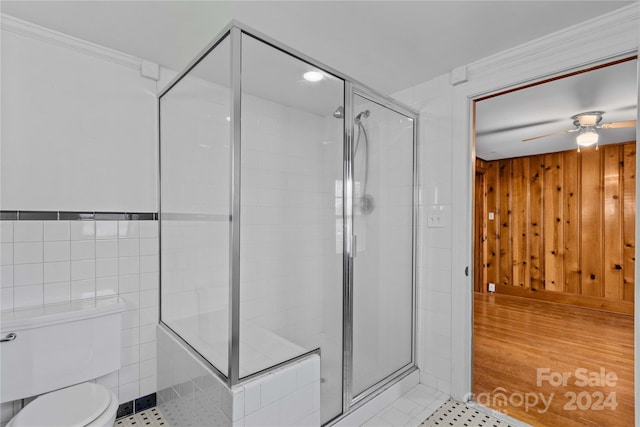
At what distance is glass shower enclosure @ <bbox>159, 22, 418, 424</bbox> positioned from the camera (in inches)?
58.1

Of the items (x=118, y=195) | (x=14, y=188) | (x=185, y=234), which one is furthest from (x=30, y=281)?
(x=185, y=234)

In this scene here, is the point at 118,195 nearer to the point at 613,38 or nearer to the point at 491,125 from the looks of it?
the point at 613,38

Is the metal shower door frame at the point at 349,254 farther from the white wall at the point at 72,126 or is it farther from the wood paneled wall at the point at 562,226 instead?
the wood paneled wall at the point at 562,226

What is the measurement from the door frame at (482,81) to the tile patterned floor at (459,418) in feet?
0.36

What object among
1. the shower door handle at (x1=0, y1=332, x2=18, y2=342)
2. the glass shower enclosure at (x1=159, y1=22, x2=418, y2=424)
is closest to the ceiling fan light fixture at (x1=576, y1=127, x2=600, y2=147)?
the glass shower enclosure at (x1=159, y1=22, x2=418, y2=424)

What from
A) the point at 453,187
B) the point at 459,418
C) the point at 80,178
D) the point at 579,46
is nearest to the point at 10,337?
the point at 80,178

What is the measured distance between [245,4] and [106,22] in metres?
0.77

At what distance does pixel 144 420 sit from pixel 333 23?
255 cm

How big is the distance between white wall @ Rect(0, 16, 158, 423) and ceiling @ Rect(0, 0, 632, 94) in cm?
18

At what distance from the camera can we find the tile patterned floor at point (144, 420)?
6.33 feet

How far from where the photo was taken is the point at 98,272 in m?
1.93

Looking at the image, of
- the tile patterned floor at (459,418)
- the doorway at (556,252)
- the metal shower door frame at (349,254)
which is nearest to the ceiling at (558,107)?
the doorway at (556,252)

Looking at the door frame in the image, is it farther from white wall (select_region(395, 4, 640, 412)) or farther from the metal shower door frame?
the metal shower door frame

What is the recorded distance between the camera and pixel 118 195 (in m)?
2.01
